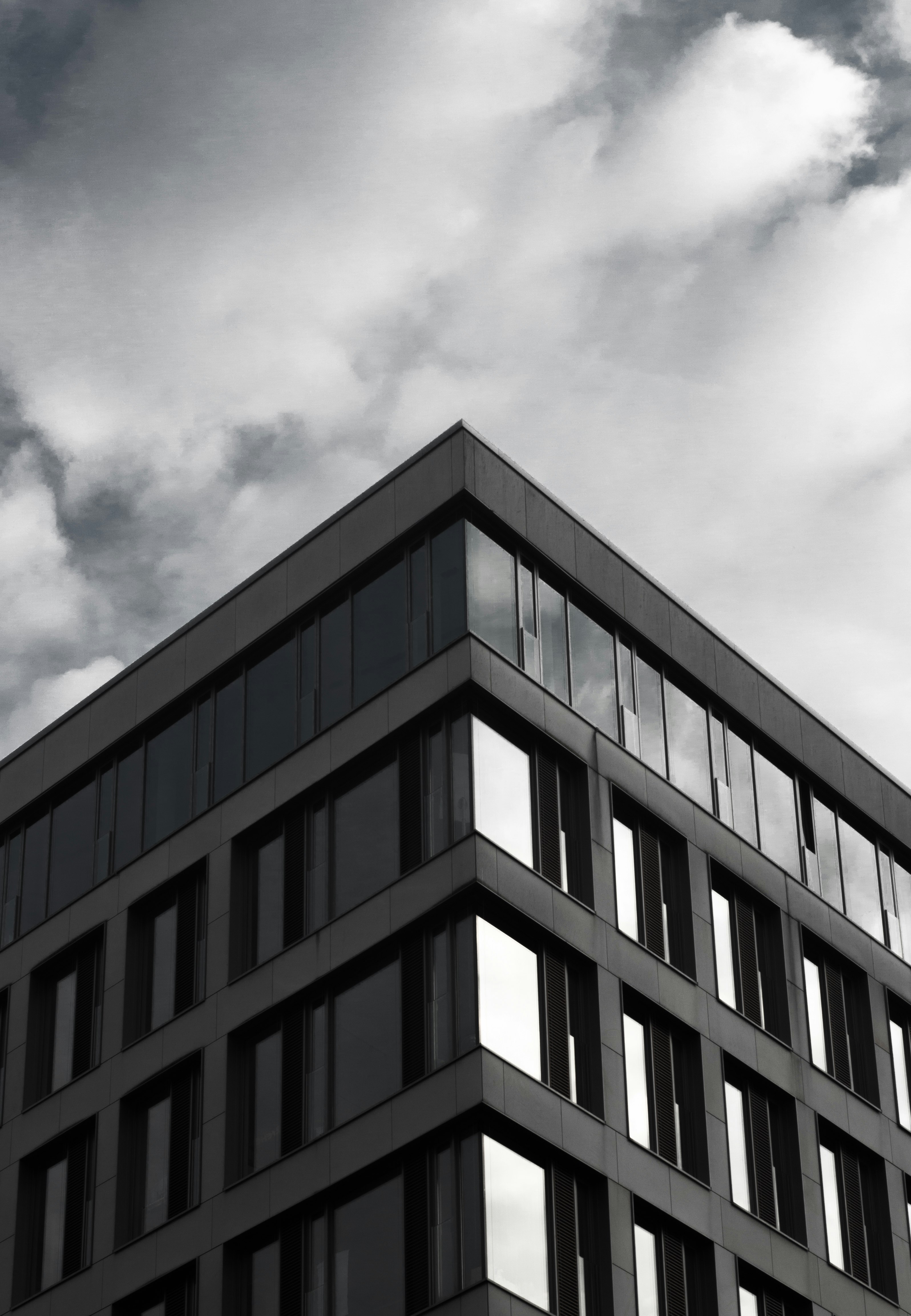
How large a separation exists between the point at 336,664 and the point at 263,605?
10.1 ft

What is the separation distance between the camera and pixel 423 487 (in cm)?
4497

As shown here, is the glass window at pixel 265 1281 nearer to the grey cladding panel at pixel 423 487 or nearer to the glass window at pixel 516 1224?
the glass window at pixel 516 1224

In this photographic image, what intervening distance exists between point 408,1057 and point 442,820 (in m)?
4.44

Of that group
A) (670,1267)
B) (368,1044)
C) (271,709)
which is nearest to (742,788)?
(271,709)

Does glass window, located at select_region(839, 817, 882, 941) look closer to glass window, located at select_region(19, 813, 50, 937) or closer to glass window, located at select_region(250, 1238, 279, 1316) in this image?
glass window, located at select_region(250, 1238, 279, 1316)

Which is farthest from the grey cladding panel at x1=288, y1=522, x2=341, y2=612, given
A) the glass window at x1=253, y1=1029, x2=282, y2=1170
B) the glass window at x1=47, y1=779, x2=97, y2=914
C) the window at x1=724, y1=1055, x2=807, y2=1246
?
the window at x1=724, y1=1055, x2=807, y2=1246

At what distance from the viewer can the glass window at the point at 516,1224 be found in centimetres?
3741

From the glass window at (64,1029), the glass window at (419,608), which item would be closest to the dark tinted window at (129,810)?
the glass window at (64,1029)

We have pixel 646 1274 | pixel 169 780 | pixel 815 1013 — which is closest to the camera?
pixel 646 1274

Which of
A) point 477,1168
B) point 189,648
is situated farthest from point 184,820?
point 477,1168

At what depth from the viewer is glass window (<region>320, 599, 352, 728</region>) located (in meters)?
44.9

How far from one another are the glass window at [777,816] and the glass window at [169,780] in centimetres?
1242

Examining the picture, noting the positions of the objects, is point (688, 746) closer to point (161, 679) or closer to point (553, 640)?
point (553, 640)

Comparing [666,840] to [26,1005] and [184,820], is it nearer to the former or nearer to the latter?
[184,820]
